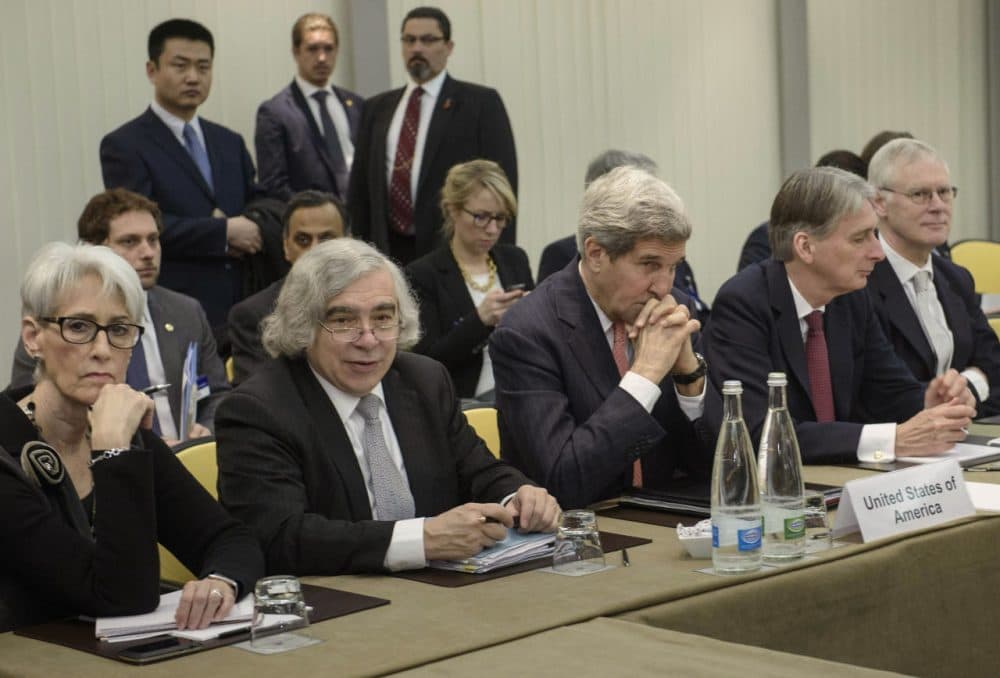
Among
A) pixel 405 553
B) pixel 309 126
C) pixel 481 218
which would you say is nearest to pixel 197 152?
pixel 309 126

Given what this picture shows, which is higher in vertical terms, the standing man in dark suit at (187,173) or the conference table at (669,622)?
the standing man in dark suit at (187,173)

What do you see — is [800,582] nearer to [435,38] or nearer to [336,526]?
[336,526]

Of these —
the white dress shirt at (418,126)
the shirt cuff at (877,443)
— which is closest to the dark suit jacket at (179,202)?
the white dress shirt at (418,126)

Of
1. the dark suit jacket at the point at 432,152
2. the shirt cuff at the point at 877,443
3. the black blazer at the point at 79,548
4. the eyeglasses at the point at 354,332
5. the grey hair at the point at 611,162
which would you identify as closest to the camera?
the black blazer at the point at 79,548

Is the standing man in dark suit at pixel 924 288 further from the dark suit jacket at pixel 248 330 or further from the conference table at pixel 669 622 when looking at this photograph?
the dark suit jacket at pixel 248 330

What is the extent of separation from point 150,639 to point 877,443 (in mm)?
1856

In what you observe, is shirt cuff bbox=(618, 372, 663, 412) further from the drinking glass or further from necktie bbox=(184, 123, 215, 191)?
necktie bbox=(184, 123, 215, 191)

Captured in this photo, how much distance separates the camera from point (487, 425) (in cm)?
354

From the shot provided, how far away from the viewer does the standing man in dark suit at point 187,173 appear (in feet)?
19.1

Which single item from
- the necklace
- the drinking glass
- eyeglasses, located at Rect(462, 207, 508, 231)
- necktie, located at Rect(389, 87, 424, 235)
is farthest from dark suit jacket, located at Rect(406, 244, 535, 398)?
the drinking glass

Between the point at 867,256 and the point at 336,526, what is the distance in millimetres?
1706

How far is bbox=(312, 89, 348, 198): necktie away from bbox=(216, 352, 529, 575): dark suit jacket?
3.58m

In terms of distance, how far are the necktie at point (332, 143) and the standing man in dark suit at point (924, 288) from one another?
271 centimetres

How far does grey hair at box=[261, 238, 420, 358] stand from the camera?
2852mm
